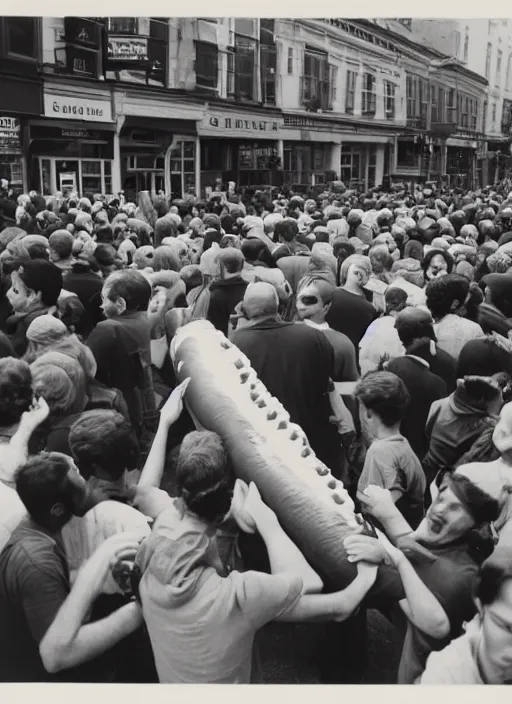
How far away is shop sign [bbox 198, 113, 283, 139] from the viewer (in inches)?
152

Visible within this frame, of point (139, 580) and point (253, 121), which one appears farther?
point (253, 121)

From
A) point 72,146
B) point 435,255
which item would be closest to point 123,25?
point 435,255

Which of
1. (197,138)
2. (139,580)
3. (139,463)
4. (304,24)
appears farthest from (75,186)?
(139,580)

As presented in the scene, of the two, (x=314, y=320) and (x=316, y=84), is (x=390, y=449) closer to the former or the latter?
(x=314, y=320)

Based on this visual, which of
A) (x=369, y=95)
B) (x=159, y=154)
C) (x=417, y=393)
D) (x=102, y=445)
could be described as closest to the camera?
(x=102, y=445)

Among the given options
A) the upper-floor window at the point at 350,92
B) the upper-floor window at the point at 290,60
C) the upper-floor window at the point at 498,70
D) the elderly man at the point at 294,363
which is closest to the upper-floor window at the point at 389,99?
the upper-floor window at the point at 350,92

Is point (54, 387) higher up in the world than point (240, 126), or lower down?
lower down

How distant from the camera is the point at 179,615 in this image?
1957mm

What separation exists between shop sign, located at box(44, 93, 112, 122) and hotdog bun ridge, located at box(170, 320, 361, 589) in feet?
8.23

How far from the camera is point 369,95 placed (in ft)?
12.7

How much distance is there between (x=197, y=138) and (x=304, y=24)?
1.51 meters

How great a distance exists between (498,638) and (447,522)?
364 millimetres

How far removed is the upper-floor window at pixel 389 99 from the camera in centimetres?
374

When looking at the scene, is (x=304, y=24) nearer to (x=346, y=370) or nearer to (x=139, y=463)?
(x=346, y=370)
